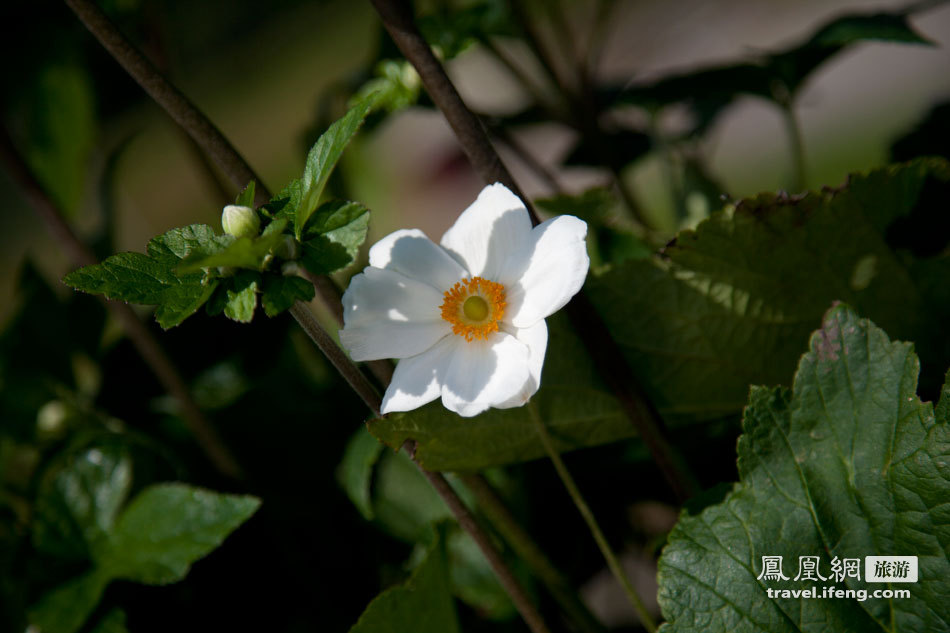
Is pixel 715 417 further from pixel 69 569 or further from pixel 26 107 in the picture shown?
pixel 26 107

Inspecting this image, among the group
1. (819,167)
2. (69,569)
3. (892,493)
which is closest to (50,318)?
(69,569)

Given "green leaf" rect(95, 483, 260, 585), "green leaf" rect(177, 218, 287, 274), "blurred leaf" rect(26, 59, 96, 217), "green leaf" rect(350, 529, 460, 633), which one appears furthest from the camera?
"blurred leaf" rect(26, 59, 96, 217)

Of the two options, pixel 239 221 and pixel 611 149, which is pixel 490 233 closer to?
pixel 239 221

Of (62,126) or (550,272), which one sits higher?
(62,126)

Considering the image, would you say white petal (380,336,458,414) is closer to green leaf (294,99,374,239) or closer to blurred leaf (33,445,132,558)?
green leaf (294,99,374,239)

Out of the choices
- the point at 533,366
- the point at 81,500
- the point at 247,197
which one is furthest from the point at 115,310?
the point at 533,366

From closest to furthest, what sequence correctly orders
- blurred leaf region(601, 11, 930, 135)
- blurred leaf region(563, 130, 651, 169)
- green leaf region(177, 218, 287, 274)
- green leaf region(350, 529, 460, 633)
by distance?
green leaf region(177, 218, 287, 274)
green leaf region(350, 529, 460, 633)
blurred leaf region(601, 11, 930, 135)
blurred leaf region(563, 130, 651, 169)

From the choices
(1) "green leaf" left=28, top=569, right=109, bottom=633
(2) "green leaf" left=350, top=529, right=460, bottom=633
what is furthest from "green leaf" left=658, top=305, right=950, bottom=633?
(1) "green leaf" left=28, top=569, right=109, bottom=633
